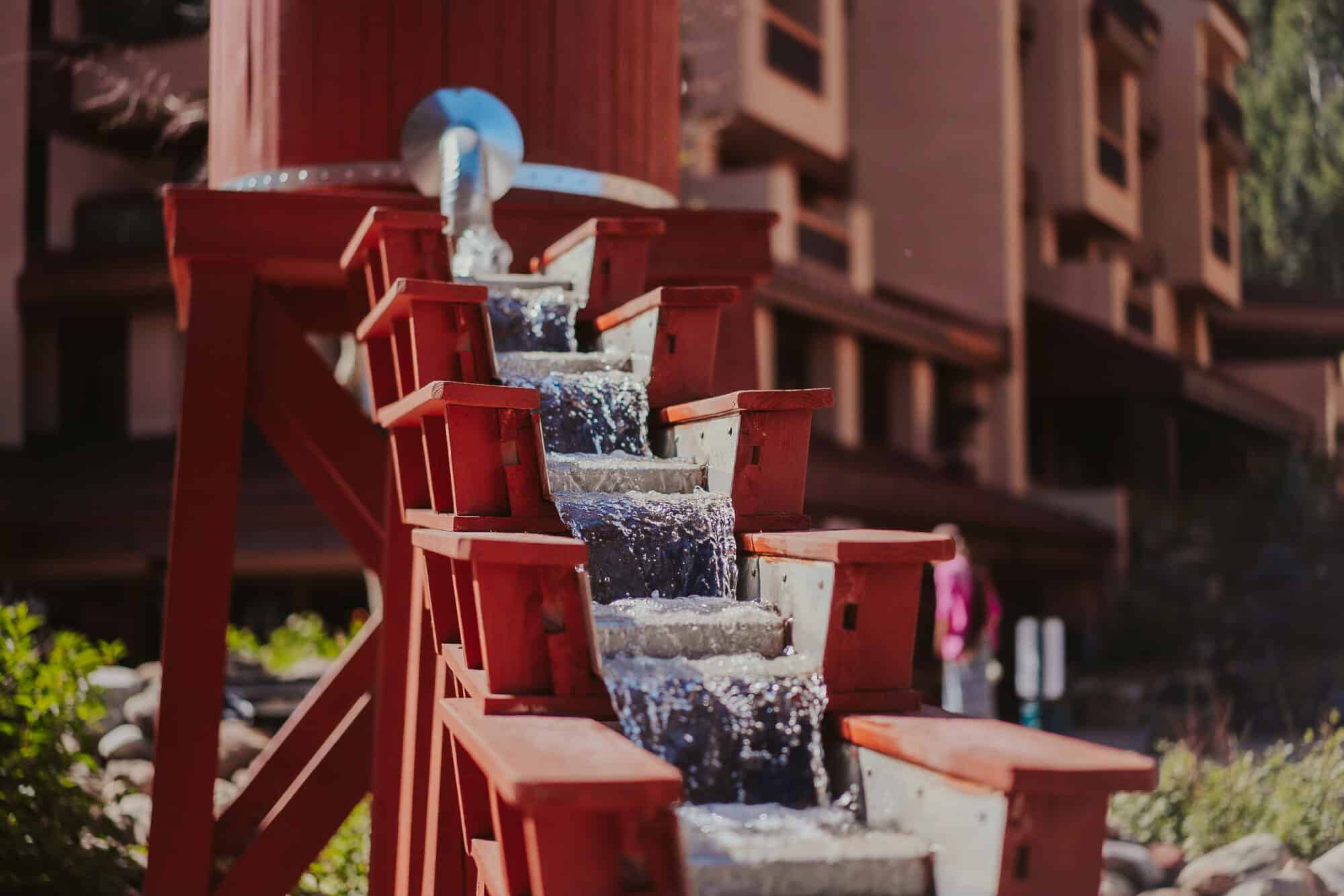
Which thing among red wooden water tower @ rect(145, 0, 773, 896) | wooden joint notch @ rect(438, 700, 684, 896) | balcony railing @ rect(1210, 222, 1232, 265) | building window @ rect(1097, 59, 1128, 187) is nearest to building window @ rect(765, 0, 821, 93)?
building window @ rect(1097, 59, 1128, 187)

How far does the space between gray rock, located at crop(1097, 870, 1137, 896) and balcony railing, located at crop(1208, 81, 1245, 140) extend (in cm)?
931

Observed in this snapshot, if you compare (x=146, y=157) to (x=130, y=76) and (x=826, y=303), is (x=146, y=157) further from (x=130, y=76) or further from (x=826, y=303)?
(x=826, y=303)

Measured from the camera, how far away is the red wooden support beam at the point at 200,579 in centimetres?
568

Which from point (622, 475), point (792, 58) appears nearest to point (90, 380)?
point (792, 58)

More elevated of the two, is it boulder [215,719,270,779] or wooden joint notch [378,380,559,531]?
wooden joint notch [378,380,559,531]

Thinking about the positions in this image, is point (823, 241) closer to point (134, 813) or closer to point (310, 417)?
point (134, 813)

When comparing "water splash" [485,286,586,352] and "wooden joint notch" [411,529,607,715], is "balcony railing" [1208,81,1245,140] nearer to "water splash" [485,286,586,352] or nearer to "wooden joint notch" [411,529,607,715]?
"water splash" [485,286,586,352]

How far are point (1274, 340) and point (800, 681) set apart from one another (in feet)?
40.4

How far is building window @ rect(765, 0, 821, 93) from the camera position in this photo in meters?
18.2

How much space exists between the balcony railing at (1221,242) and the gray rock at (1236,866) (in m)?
9.34

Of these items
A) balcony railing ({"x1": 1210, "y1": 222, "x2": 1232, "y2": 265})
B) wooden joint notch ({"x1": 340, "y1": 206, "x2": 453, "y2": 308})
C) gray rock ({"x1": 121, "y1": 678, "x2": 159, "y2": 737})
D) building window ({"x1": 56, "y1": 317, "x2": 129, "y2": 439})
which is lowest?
gray rock ({"x1": 121, "y1": 678, "x2": 159, "y2": 737})

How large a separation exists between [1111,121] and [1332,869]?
1760 cm

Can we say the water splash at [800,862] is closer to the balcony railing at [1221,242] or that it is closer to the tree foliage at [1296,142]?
the tree foliage at [1296,142]

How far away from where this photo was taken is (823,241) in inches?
763
